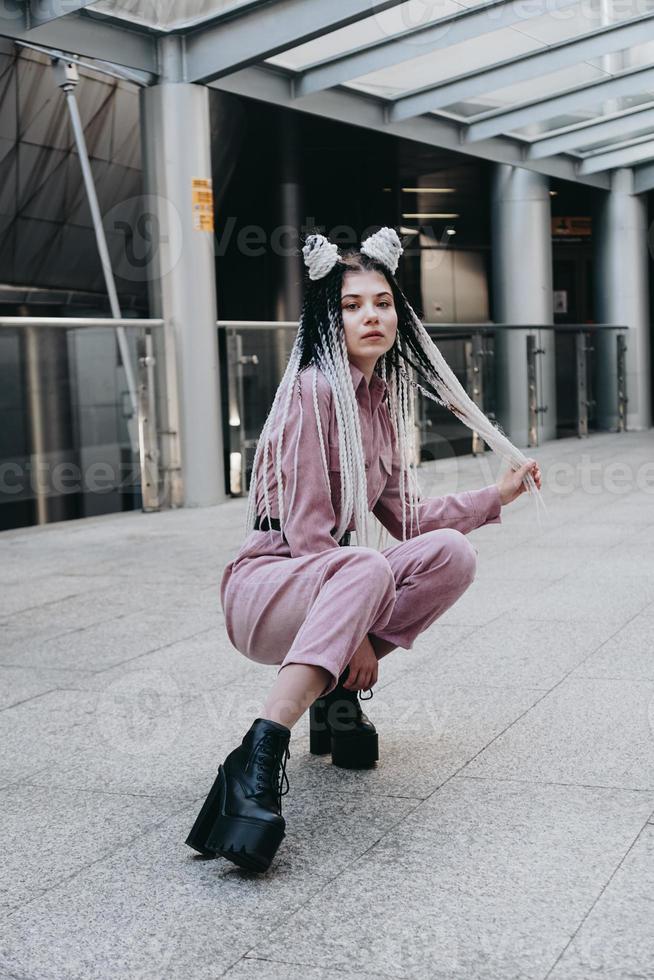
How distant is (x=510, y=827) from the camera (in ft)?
10.5

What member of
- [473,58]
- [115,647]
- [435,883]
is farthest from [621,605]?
[473,58]

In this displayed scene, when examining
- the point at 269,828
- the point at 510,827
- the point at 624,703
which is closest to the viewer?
the point at 269,828

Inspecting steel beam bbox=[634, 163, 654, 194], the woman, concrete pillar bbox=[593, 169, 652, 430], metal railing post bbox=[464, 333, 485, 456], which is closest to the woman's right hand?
the woman

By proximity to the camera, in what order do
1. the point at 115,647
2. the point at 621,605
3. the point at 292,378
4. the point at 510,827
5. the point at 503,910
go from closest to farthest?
the point at 503,910, the point at 510,827, the point at 292,378, the point at 115,647, the point at 621,605

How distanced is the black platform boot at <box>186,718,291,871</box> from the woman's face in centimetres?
110

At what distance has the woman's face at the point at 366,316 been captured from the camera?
138 inches

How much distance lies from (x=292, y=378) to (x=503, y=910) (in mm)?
1533

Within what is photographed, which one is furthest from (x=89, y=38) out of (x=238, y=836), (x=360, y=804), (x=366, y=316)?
(x=238, y=836)

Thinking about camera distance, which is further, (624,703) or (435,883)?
(624,703)

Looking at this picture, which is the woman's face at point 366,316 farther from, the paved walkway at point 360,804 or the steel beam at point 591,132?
the steel beam at point 591,132

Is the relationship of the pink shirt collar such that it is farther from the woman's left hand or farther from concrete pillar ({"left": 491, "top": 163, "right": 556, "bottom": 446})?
concrete pillar ({"left": 491, "top": 163, "right": 556, "bottom": 446})

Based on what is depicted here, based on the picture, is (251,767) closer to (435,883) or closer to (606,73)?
(435,883)

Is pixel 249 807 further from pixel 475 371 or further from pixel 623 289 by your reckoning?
pixel 623 289

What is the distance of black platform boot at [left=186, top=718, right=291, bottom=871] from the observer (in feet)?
9.50
